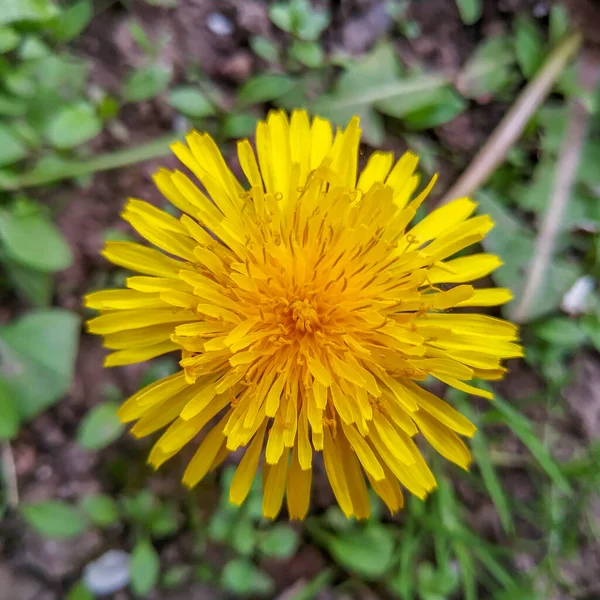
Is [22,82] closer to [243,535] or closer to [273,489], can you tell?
[273,489]

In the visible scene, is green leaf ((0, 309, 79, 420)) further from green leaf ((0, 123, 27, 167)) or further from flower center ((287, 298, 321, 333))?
flower center ((287, 298, 321, 333))

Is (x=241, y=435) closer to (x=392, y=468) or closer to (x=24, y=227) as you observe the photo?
(x=392, y=468)

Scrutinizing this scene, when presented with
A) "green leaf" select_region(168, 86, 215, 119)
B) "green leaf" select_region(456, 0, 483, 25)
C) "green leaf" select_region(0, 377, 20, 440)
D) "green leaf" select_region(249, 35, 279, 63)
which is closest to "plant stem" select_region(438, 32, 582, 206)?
"green leaf" select_region(456, 0, 483, 25)

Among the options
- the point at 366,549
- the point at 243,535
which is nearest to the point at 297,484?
the point at 243,535

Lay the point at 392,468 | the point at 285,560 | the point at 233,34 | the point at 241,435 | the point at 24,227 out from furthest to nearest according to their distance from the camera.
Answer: the point at 233,34
the point at 285,560
the point at 24,227
the point at 392,468
the point at 241,435

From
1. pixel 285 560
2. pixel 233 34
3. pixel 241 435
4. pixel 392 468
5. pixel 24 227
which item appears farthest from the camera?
pixel 233 34

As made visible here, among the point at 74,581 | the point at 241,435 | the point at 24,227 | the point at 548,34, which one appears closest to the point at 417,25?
the point at 548,34
